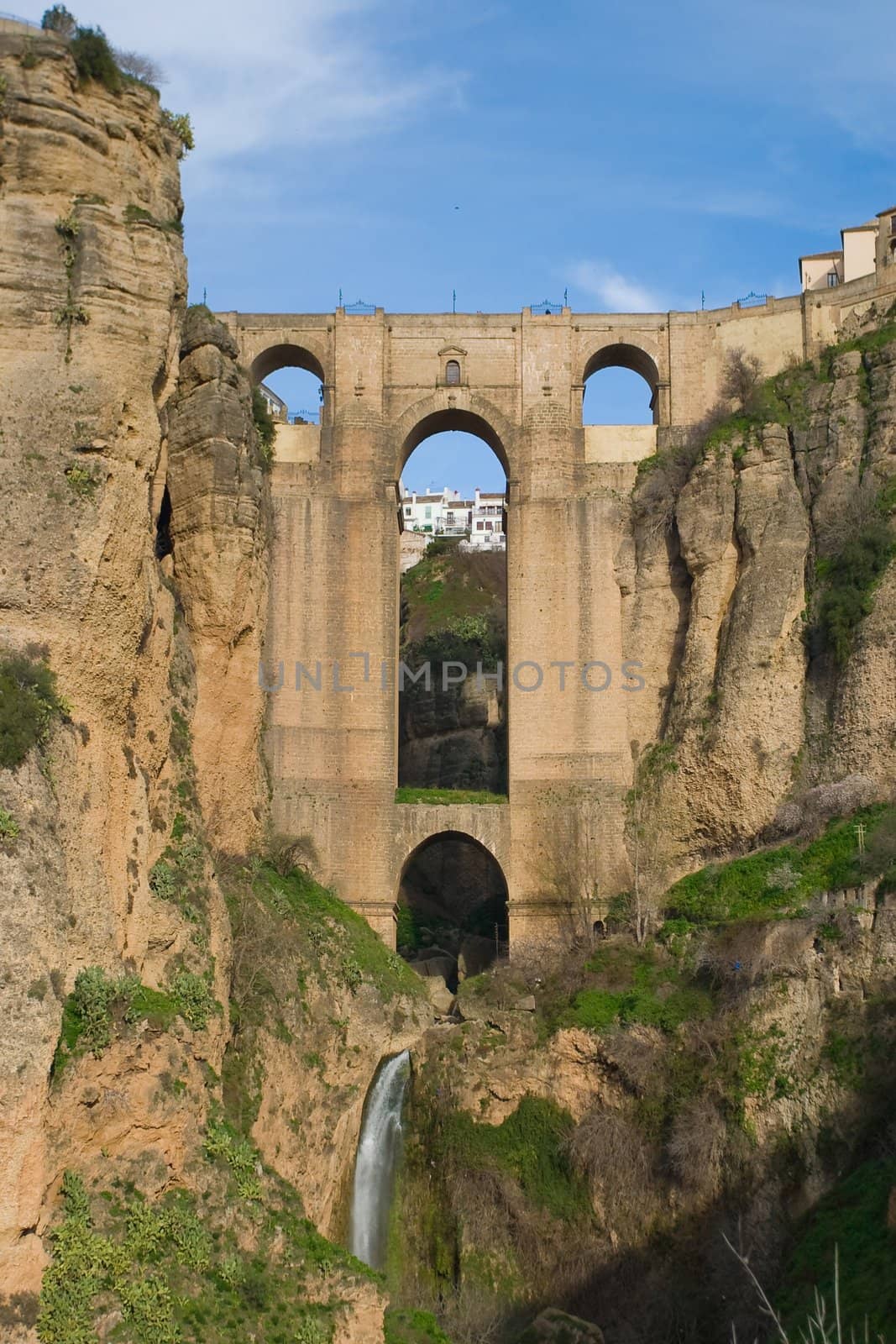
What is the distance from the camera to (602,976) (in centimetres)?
2909

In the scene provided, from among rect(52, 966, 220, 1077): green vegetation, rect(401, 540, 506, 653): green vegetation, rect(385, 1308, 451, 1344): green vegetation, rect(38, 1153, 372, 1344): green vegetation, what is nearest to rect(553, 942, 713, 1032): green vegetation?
rect(385, 1308, 451, 1344): green vegetation

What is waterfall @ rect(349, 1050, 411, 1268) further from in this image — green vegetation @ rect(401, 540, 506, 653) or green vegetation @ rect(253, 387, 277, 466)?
green vegetation @ rect(401, 540, 506, 653)

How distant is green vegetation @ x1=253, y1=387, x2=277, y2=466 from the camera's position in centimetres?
3350

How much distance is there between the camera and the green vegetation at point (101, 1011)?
1684 cm

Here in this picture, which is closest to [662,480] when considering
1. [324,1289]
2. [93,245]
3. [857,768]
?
[857,768]

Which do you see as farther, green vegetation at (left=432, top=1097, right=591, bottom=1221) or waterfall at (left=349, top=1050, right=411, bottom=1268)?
waterfall at (left=349, top=1050, right=411, bottom=1268)

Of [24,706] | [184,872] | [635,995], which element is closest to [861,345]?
[635,995]

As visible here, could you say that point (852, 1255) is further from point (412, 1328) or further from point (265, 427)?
point (265, 427)

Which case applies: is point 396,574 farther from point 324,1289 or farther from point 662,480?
point 324,1289

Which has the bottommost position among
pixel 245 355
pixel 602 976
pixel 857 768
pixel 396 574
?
pixel 602 976

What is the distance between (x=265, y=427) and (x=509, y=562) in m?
5.57

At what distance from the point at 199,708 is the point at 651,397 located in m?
13.4

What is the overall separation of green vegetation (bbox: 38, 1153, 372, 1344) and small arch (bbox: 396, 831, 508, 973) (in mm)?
15853

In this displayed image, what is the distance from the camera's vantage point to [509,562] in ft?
113
